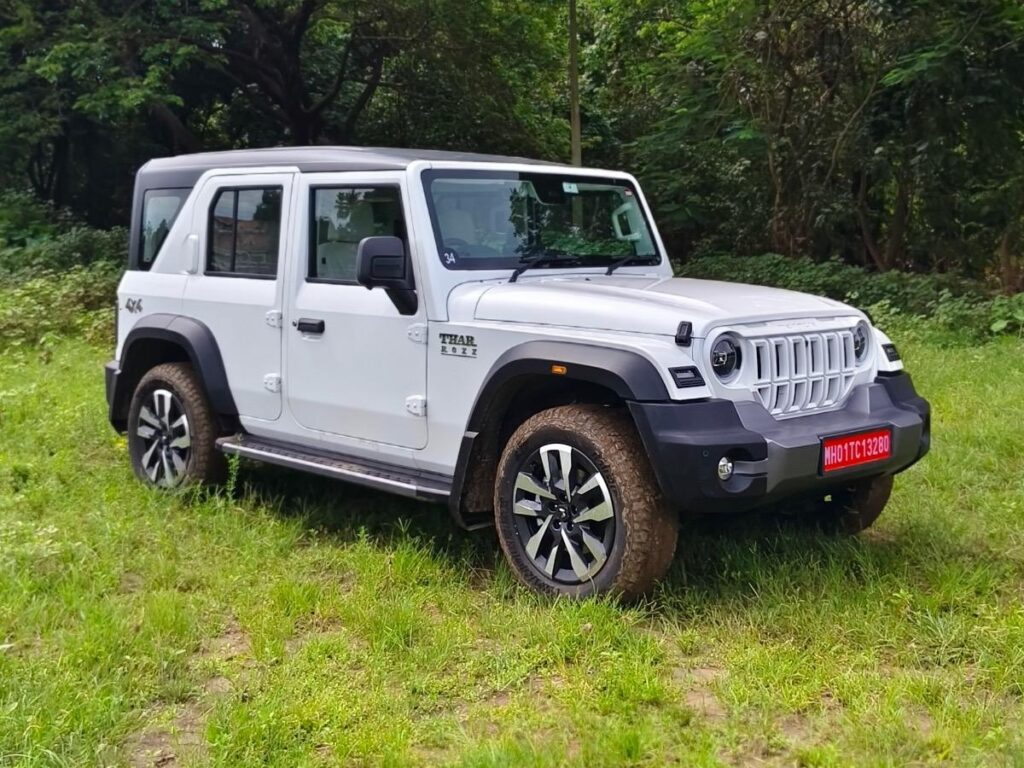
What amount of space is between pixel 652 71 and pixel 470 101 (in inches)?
122

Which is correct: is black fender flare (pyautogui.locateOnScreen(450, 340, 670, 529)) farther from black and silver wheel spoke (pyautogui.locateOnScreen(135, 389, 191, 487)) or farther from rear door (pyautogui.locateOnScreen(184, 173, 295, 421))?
black and silver wheel spoke (pyautogui.locateOnScreen(135, 389, 191, 487))

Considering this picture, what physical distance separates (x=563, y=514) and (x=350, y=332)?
1424mm

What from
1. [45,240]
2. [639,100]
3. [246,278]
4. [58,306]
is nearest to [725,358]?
[246,278]

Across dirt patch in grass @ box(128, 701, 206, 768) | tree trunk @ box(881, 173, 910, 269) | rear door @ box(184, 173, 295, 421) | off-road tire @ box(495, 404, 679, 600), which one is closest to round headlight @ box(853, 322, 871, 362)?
off-road tire @ box(495, 404, 679, 600)

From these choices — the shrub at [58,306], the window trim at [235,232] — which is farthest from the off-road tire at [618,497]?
the shrub at [58,306]

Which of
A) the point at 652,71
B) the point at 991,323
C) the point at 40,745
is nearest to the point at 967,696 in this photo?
the point at 40,745

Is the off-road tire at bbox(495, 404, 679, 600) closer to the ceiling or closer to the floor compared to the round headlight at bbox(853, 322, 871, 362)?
closer to the floor

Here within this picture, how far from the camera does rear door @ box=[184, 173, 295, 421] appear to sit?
5301 mm

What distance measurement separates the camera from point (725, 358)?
3.95 m

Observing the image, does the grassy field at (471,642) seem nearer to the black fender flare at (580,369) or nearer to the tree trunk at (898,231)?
the black fender flare at (580,369)

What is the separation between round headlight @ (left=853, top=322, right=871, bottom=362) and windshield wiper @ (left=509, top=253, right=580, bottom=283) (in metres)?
1.35

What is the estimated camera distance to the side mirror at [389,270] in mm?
4430

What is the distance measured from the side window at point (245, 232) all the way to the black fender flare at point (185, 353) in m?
0.37

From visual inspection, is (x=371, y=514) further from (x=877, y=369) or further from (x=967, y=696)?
(x=967, y=696)
